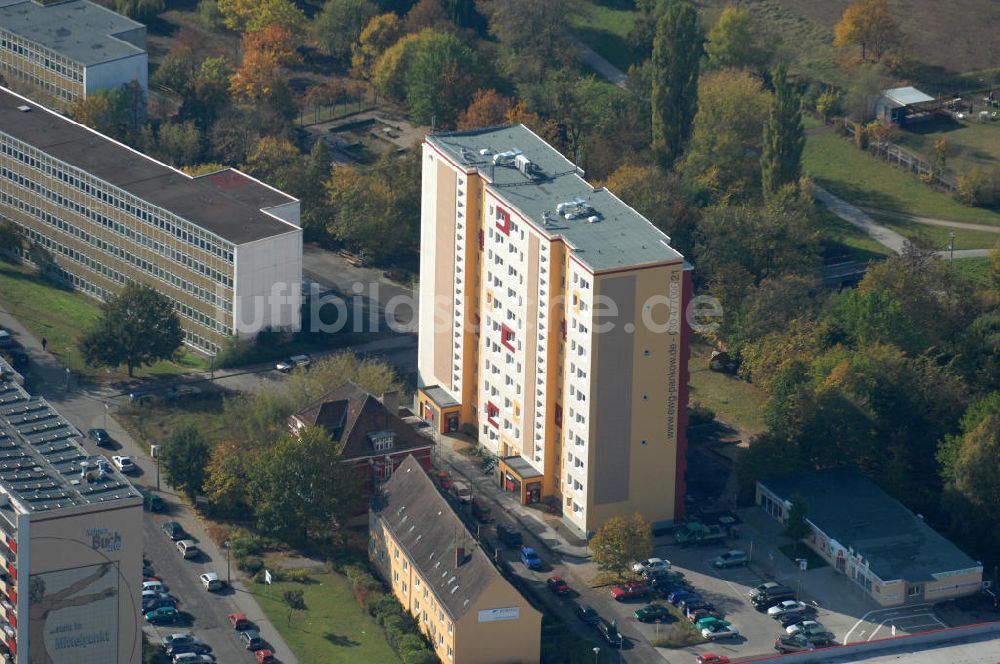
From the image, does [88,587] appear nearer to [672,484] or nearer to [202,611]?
[202,611]

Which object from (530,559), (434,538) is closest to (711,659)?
(530,559)

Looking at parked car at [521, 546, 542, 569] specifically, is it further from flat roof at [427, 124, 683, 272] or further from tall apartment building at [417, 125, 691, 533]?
flat roof at [427, 124, 683, 272]

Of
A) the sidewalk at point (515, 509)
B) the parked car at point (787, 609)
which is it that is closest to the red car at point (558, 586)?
the sidewalk at point (515, 509)

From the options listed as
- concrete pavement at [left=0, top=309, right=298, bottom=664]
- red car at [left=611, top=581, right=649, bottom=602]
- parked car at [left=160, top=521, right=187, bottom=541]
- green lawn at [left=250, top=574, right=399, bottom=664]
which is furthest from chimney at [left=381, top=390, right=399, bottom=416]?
red car at [left=611, top=581, right=649, bottom=602]

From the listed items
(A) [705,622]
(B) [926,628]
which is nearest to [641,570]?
(A) [705,622]

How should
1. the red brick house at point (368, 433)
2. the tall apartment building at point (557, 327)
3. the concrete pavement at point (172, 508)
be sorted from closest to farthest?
the concrete pavement at point (172, 508), the tall apartment building at point (557, 327), the red brick house at point (368, 433)

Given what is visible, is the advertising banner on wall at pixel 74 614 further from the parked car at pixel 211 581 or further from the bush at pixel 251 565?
the bush at pixel 251 565
